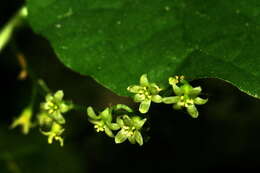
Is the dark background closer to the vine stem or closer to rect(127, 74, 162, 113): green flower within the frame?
the vine stem

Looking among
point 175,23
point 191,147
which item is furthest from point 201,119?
point 175,23

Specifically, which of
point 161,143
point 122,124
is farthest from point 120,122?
point 161,143

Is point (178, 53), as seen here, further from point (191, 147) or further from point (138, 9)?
point (191, 147)

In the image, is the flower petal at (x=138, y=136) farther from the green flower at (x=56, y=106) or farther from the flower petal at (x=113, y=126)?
the green flower at (x=56, y=106)

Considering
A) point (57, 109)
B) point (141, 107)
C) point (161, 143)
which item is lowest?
point (161, 143)

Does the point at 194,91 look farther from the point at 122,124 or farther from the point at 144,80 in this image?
the point at 122,124

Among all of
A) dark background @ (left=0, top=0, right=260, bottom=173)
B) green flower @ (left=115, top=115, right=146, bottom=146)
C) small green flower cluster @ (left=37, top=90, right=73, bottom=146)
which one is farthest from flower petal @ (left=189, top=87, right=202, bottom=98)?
dark background @ (left=0, top=0, right=260, bottom=173)
